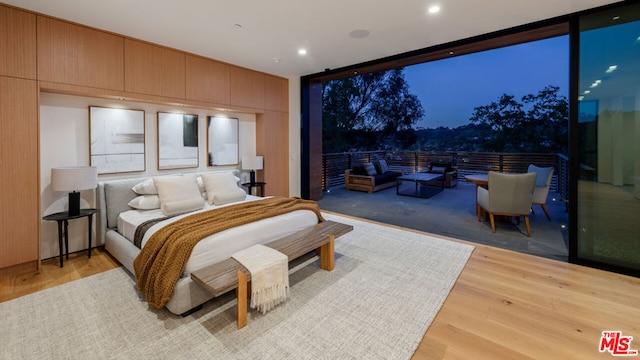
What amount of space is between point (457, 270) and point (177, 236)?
2815mm

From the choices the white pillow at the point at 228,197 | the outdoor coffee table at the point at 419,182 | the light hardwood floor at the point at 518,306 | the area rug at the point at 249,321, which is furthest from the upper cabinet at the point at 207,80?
the outdoor coffee table at the point at 419,182

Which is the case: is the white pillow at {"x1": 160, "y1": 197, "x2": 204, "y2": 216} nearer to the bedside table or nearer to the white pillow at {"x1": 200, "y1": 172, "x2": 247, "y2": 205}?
the white pillow at {"x1": 200, "y1": 172, "x2": 247, "y2": 205}

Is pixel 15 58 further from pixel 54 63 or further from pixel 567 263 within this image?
pixel 567 263

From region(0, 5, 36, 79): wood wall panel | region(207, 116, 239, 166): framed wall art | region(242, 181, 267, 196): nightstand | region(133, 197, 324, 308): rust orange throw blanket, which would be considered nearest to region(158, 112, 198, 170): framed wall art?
region(207, 116, 239, 166): framed wall art

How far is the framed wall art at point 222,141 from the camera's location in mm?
4691

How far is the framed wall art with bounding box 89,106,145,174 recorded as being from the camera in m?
3.48

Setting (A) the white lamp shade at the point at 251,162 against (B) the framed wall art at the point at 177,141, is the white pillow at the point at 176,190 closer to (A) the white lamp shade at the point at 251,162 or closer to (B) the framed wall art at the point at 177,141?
(B) the framed wall art at the point at 177,141

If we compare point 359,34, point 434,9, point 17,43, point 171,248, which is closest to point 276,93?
point 359,34

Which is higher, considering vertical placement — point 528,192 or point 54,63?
point 54,63

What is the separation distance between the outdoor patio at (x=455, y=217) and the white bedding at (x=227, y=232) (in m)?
2.24

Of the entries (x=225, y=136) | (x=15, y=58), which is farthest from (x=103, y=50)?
(x=225, y=136)

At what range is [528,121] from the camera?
972 centimetres

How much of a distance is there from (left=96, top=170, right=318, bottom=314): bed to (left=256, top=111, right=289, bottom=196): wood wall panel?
1490mm

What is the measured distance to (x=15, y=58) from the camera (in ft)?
9.08
